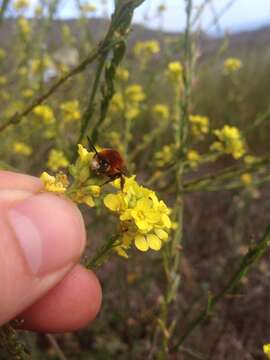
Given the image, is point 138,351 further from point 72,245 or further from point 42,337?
point 72,245

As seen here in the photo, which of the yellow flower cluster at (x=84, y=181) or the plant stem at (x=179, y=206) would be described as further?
the plant stem at (x=179, y=206)

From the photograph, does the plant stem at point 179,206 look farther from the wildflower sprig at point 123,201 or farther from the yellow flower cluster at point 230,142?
the wildflower sprig at point 123,201

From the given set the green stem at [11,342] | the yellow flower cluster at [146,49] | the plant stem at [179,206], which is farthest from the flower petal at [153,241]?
the yellow flower cluster at [146,49]

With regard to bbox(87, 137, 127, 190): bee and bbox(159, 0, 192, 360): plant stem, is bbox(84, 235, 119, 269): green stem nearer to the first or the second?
bbox(87, 137, 127, 190): bee

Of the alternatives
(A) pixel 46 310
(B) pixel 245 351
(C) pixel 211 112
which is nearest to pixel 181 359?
(B) pixel 245 351

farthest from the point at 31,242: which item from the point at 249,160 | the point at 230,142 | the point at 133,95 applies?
the point at 249,160

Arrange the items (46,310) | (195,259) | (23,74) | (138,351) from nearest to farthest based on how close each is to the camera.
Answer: (46,310) < (138,351) < (23,74) < (195,259)
